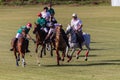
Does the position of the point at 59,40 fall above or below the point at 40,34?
above

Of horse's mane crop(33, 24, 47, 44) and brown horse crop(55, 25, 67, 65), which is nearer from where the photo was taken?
brown horse crop(55, 25, 67, 65)

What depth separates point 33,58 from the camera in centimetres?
2547

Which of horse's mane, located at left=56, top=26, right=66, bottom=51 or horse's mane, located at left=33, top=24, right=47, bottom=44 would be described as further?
horse's mane, located at left=33, top=24, right=47, bottom=44

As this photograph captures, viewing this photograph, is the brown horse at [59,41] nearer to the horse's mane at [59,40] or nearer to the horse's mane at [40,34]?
the horse's mane at [59,40]

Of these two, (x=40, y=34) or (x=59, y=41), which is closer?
(x=59, y=41)

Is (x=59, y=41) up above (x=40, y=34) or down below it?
above

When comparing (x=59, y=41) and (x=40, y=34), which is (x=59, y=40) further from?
(x=40, y=34)

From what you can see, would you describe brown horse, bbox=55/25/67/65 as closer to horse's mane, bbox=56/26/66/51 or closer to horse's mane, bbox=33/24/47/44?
horse's mane, bbox=56/26/66/51

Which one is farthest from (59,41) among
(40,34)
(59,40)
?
(40,34)

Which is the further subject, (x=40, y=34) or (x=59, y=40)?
(x=40, y=34)

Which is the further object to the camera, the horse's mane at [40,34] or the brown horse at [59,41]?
the horse's mane at [40,34]

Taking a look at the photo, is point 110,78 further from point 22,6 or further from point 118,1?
point 22,6

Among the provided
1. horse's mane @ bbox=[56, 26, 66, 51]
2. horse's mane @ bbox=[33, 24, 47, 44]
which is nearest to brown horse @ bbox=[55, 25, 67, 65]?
horse's mane @ bbox=[56, 26, 66, 51]

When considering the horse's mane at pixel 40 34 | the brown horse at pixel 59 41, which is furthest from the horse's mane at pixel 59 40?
the horse's mane at pixel 40 34
